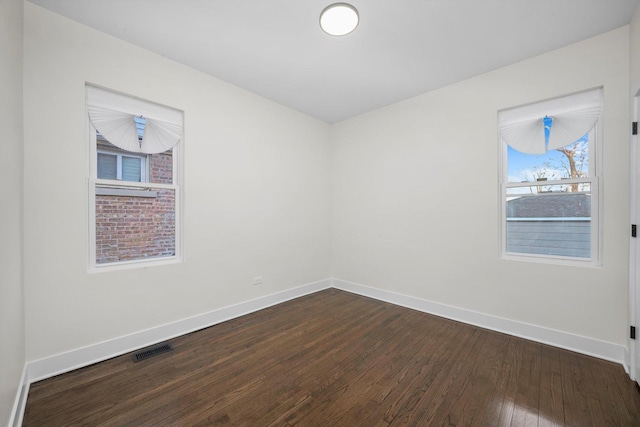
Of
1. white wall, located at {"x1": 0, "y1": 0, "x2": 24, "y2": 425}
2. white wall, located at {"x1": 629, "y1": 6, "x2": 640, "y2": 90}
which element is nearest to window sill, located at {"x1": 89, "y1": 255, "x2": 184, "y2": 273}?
white wall, located at {"x1": 0, "y1": 0, "x2": 24, "y2": 425}

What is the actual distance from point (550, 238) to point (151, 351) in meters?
4.14

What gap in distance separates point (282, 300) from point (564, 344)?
319 cm

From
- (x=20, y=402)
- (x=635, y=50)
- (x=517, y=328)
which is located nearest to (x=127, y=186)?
(x=20, y=402)

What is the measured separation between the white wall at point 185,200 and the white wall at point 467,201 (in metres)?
0.83

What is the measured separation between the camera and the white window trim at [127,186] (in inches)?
90.9

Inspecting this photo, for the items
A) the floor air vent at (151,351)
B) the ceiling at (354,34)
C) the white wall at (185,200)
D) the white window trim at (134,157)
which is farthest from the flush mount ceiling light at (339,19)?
the floor air vent at (151,351)

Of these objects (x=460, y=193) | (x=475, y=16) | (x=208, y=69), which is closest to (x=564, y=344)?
(x=460, y=193)

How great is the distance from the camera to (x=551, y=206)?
2.69 m

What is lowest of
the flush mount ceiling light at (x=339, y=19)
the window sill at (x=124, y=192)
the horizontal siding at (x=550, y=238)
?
the horizontal siding at (x=550, y=238)

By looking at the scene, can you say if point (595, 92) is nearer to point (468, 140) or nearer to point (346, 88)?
point (468, 140)

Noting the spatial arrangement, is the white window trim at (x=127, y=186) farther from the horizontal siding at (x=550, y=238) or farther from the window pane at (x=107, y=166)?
the horizontal siding at (x=550, y=238)

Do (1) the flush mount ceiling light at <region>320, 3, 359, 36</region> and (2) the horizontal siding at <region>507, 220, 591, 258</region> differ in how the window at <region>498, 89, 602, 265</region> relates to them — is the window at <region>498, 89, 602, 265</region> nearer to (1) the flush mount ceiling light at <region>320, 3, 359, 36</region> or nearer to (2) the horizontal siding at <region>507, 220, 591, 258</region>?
(2) the horizontal siding at <region>507, 220, 591, 258</region>

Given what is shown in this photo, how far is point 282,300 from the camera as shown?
Answer: 3777 millimetres

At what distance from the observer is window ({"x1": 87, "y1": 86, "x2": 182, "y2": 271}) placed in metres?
2.37
